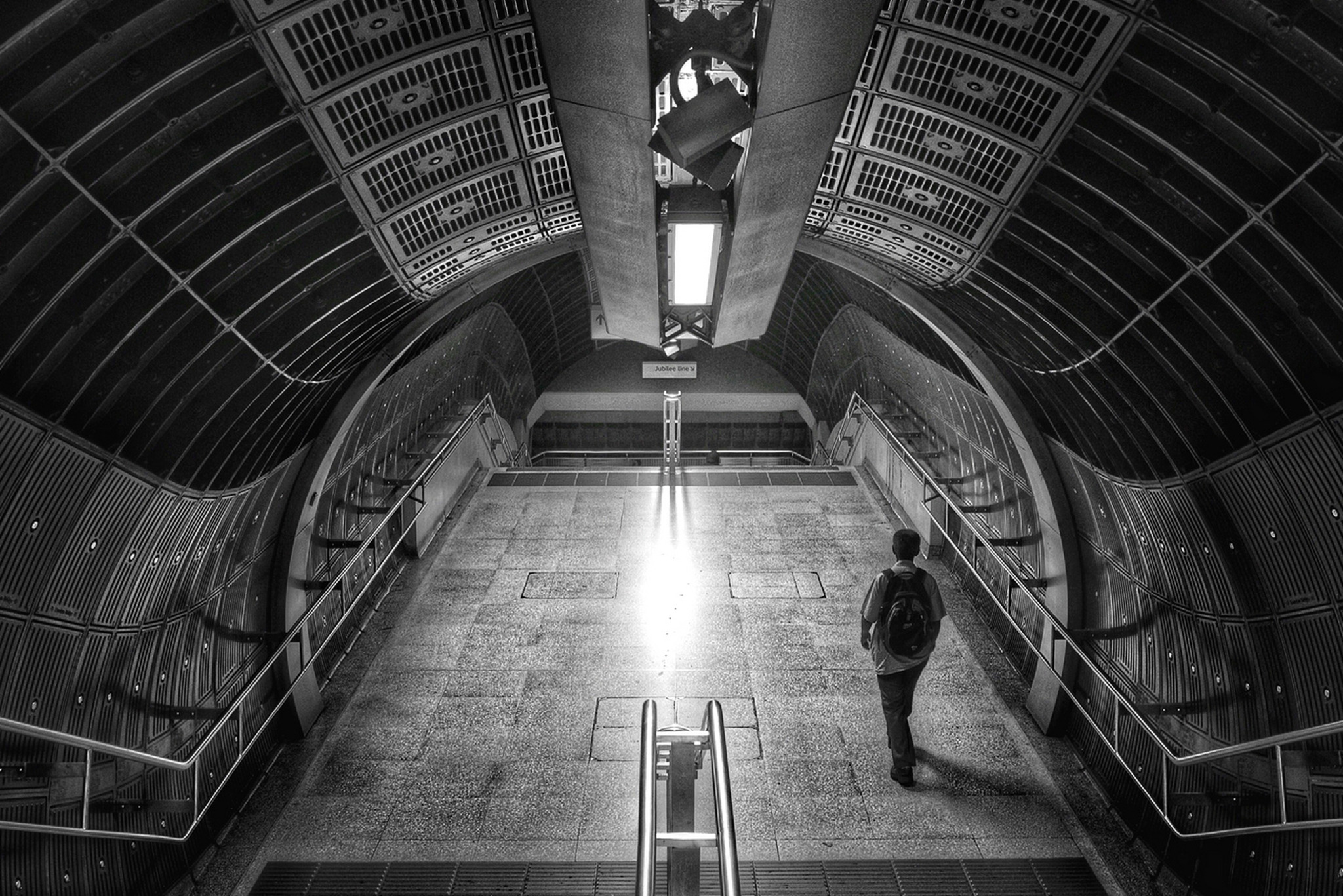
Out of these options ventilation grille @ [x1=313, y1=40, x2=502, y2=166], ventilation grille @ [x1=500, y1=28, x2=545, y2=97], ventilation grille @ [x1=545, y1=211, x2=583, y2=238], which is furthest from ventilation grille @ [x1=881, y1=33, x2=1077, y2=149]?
ventilation grille @ [x1=545, y1=211, x2=583, y2=238]

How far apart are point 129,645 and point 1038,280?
491cm

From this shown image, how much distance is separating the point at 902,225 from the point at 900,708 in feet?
9.06

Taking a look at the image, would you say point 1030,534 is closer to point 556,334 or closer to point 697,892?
point 697,892

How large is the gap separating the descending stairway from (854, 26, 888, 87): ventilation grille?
393 cm

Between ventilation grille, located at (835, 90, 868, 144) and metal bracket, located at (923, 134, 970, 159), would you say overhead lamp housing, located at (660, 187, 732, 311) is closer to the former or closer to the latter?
ventilation grille, located at (835, 90, 868, 144)

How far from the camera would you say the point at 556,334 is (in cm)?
1797

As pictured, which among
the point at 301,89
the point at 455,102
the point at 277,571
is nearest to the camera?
the point at 301,89

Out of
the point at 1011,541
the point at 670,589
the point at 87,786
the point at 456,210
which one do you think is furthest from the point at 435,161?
the point at 1011,541

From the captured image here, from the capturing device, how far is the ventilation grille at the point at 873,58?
400cm

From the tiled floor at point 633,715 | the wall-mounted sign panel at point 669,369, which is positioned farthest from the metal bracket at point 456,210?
the wall-mounted sign panel at point 669,369

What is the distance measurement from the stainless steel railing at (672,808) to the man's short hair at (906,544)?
1.92 meters

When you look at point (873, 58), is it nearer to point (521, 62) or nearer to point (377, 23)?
point (521, 62)

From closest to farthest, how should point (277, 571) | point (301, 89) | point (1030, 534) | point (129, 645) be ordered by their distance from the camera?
point (301, 89)
point (129, 645)
point (277, 571)
point (1030, 534)

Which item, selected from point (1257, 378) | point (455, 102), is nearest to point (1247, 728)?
point (1257, 378)
